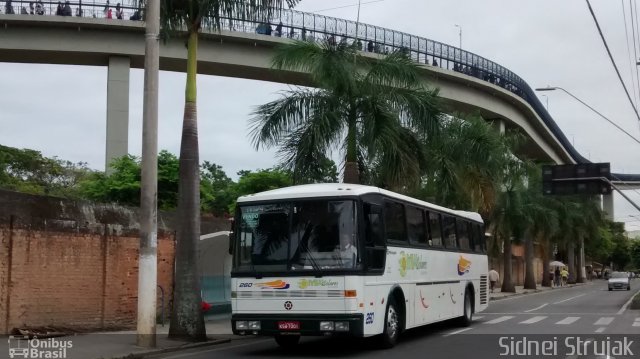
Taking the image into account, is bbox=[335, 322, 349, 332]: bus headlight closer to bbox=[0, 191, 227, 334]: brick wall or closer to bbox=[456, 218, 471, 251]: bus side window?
bbox=[0, 191, 227, 334]: brick wall

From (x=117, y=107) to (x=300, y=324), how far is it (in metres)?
27.8

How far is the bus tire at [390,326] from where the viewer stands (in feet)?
47.3

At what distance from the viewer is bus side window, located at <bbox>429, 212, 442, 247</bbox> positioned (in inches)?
690

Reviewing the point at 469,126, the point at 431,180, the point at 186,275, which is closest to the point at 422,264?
the point at 186,275

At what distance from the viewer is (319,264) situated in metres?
13.4

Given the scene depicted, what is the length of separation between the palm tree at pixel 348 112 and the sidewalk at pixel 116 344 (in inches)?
252

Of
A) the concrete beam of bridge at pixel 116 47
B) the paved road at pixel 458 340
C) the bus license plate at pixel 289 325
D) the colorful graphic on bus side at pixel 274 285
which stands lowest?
the paved road at pixel 458 340

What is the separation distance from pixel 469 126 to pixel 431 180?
3836 mm

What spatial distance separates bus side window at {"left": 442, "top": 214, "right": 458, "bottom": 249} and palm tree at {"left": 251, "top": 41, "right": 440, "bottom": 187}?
114 inches

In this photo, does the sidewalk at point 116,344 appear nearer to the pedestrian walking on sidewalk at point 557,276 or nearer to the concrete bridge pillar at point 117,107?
the concrete bridge pillar at point 117,107

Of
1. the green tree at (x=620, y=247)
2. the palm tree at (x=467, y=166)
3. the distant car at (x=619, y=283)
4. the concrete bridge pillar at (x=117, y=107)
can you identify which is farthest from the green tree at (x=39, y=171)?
the green tree at (x=620, y=247)

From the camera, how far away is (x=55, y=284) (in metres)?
16.3

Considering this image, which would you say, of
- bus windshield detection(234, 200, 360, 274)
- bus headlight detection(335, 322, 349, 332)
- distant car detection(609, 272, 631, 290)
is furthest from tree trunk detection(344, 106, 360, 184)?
distant car detection(609, 272, 631, 290)

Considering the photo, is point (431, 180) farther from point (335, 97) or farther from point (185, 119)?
point (185, 119)
